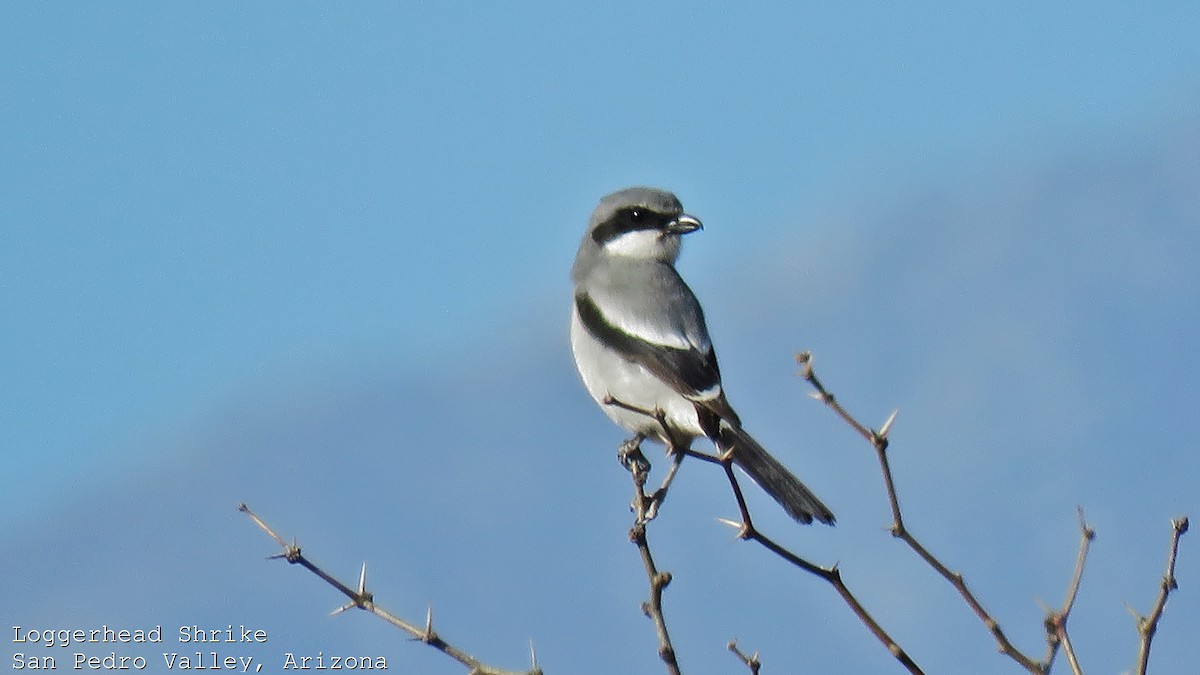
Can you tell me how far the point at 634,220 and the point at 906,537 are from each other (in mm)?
3180

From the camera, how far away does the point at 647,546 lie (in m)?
3.40

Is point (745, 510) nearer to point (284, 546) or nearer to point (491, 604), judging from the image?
point (284, 546)

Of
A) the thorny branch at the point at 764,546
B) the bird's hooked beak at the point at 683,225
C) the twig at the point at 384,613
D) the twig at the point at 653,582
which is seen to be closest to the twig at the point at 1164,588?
the thorny branch at the point at 764,546

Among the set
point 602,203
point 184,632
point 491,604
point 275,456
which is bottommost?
point 184,632

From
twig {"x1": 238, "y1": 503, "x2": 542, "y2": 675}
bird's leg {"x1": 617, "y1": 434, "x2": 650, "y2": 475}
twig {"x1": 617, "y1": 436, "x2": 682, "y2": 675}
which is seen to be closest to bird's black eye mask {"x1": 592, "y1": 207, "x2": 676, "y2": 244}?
bird's leg {"x1": 617, "y1": 434, "x2": 650, "y2": 475}

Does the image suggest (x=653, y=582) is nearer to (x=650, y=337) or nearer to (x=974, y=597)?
(x=974, y=597)

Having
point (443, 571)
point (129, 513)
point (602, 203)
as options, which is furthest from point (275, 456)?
point (602, 203)

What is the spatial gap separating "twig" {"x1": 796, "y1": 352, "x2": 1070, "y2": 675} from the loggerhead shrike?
6.19ft

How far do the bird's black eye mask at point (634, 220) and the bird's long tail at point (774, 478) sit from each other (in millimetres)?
1028

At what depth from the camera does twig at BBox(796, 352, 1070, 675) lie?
273 centimetres

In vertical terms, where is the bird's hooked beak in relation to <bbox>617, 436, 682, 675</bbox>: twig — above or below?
above

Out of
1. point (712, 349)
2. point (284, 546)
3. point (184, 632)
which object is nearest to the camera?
point (284, 546)

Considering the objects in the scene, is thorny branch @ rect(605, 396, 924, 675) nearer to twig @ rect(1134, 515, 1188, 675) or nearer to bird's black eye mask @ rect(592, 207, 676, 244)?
twig @ rect(1134, 515, 1188, 675)

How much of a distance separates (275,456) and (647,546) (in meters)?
117
